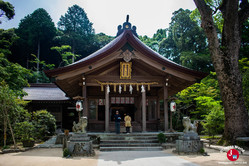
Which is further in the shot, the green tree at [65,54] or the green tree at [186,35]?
the green tree at [65,54]

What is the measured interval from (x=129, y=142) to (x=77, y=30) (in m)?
34.5

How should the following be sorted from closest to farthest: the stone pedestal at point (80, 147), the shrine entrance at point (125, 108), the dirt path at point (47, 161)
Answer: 1. the dirt path at point (47, 161)
2. the stone pedestal at point (80, 147)
3. the shrine entrance at point (125, 108)

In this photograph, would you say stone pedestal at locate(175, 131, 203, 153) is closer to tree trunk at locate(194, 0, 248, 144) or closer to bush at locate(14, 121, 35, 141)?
tree trunk at locate(194, 0, 248, 144)

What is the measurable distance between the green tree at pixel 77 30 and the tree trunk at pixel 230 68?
29.8 meters

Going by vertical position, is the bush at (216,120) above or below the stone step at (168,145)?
above

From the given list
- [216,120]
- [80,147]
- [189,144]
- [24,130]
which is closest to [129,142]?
[80,147]

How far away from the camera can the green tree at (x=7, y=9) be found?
2108 centimetres

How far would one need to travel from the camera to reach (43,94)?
21422mm

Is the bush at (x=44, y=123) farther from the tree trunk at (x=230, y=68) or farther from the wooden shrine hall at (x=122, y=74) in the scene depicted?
the tree trunk at (x=230, y=68)

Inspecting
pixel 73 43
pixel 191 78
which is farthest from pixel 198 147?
pixel 73 43

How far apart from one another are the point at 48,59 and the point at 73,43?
556 centimetres

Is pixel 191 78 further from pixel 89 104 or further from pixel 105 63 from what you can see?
pixel 89 104

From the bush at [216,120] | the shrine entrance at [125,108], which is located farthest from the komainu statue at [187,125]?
the shrine entrance at [125,108]

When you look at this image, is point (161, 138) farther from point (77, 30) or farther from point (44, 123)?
point (77, 30)
